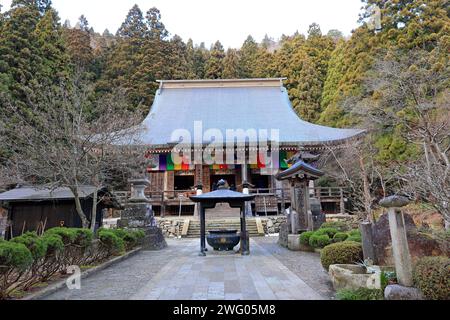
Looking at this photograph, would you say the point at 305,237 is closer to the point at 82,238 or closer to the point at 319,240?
the point at 319,240

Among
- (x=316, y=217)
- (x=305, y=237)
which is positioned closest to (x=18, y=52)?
(x=316, y=217)

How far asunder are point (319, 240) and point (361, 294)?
15.1 ft

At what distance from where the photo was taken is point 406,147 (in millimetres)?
15773

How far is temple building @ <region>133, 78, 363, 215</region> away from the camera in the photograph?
1803 cm

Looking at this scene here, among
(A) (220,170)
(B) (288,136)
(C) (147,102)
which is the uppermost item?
(C) (147,102)

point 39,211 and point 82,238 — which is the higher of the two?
point 39,211

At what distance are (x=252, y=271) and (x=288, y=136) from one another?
13536 mm

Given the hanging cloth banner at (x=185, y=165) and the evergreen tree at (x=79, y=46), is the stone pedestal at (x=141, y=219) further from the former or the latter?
the evergreen tree at (x=79, y=46)

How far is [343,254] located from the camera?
5352 mm

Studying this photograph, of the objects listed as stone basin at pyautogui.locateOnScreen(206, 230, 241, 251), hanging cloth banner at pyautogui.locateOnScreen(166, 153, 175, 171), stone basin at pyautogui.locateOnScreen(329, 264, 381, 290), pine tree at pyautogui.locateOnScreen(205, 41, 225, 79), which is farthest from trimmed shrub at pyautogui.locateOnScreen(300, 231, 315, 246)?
pine tree at pyautogui.locateOnScreen(205, 41, 225, 79)

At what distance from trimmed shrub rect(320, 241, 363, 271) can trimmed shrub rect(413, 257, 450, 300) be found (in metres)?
1.54

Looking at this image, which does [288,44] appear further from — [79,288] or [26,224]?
[79,288]

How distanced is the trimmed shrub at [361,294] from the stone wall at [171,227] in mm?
11726
